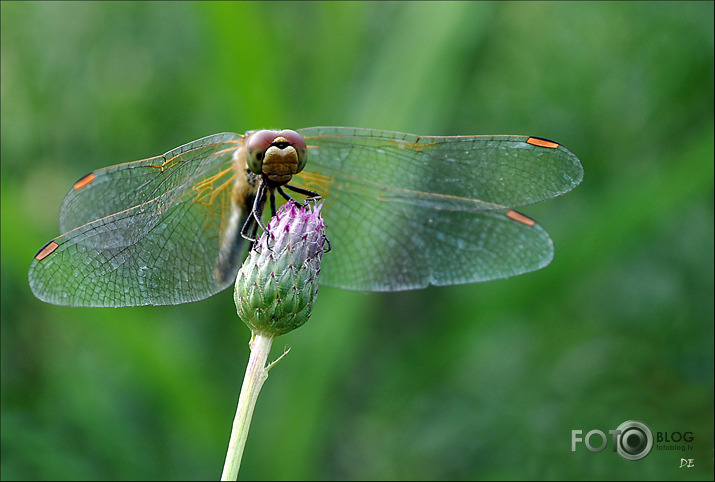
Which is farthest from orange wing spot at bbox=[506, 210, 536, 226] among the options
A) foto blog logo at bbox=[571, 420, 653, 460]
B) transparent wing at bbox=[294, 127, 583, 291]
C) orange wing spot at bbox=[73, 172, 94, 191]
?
orange wing spot at bbox=[73, 172, 94, 191]

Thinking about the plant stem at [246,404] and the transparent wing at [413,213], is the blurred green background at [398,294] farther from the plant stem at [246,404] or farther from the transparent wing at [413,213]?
the plant stem at [246,404]

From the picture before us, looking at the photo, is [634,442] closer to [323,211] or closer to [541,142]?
[541,142]

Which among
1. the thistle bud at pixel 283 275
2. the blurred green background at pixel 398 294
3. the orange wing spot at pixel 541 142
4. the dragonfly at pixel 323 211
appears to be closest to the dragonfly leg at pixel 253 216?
the dragonfly at pixel 323 211

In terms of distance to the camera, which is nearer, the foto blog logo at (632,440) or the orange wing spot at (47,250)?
the orange wing spot at (47,250)

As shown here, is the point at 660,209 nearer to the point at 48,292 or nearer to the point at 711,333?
the point at 711,333

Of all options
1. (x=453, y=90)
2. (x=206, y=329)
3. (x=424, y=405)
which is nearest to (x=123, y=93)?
(x=206, y=329)

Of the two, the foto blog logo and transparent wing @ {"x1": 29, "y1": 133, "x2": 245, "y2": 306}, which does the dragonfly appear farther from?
the foto blog logo
